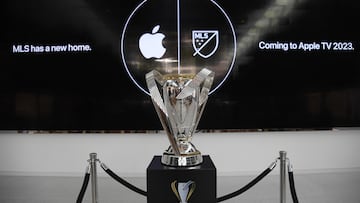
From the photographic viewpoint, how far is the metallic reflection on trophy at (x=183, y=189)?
6.50ft

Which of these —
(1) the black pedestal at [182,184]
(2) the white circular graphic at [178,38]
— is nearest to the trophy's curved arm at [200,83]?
(1) the black pedestal at [182,184]

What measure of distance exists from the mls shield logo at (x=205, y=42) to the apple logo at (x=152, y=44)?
15.2 inches

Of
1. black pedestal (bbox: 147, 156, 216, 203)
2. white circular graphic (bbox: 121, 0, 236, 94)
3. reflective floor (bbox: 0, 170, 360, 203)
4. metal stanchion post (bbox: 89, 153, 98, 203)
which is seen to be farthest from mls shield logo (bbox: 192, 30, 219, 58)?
black pedestal (bbox: 147, 156, 216, 203)

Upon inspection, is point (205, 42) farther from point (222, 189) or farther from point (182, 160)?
point (182, 160)

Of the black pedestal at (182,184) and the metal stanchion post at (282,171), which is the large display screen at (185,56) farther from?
the black pedestal at (182,184)

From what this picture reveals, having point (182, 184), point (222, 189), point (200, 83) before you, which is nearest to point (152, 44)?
point (222, 189)

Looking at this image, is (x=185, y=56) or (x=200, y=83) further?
(x=185, y=56)

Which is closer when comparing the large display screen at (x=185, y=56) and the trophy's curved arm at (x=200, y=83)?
the trophy's curved arm at (x=200, y=83)

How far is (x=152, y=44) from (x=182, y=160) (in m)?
Answer: 2.18

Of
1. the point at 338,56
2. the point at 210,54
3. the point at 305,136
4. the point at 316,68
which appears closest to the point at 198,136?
the point at 210,54

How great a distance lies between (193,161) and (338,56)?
110 inches

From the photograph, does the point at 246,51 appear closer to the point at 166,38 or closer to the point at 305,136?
the point at 166,38

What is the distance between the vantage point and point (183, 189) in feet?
6.50

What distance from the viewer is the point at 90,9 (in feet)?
12.9
